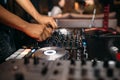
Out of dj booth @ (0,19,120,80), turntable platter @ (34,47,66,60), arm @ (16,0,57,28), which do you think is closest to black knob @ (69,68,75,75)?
dj booth @ (0,19,120,80)

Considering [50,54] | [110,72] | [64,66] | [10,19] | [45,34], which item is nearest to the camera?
[110,72]

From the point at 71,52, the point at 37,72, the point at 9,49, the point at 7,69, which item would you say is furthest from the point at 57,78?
the point at 9,49

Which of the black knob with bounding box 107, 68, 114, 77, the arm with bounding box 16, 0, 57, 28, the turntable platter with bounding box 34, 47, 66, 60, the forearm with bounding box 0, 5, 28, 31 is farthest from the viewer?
the arm with bounding box 16, 0, 57, 28

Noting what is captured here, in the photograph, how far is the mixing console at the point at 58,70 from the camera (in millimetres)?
862

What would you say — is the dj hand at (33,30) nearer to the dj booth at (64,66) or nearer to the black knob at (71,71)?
the dj booth at (64,66)

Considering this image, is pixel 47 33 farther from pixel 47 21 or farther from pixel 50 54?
pixel 50 54

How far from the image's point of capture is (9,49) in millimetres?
1772

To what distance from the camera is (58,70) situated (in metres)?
0.93

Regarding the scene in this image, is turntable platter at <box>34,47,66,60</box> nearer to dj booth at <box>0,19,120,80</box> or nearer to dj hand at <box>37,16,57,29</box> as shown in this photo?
dj booth at <box>0,19,120,80</box>

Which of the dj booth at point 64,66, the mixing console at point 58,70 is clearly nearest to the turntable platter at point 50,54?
the dj booth at point 64,66

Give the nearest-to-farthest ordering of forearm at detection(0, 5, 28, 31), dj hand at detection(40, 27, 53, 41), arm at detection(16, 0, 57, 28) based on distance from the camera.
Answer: forearm at detection(0, 5, 28, 31)
dj hand at detection(40, 27, 53, 41)
arm at detection(16, 0, 57, 28)

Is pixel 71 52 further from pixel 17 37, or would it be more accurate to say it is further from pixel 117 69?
pixel 17 37

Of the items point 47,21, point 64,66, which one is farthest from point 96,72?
point 47,21

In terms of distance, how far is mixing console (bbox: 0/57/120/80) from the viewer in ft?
2.83
